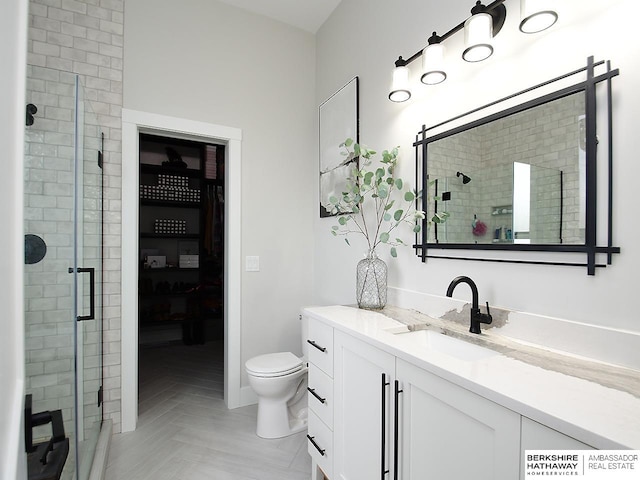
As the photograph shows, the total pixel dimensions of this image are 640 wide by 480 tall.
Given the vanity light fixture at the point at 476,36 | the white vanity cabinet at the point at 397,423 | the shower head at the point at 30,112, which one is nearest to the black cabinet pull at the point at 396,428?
the white vanity cabinet at the point at 397,423

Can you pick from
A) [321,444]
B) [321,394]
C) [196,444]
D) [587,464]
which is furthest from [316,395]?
[587,464]

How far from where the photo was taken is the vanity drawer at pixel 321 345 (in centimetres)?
170

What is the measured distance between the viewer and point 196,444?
7.35 ft

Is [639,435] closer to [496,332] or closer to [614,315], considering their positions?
[614,315]

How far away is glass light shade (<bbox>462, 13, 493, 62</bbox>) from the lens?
4.53 ft

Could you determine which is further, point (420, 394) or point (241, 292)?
point (241, 292)

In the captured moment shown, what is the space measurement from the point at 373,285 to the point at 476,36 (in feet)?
4.28

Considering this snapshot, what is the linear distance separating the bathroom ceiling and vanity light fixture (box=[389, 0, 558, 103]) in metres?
1.37

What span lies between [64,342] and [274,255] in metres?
1.61

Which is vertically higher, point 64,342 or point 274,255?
point 274,255

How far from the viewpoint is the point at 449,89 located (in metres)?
1.74

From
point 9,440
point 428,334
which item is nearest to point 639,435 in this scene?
point 428,334

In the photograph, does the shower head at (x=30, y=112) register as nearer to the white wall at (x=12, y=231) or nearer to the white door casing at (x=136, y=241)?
the white door casing at (x=136, y=241)

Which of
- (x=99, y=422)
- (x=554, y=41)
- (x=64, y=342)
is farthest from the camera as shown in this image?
(x=99, y=422)
